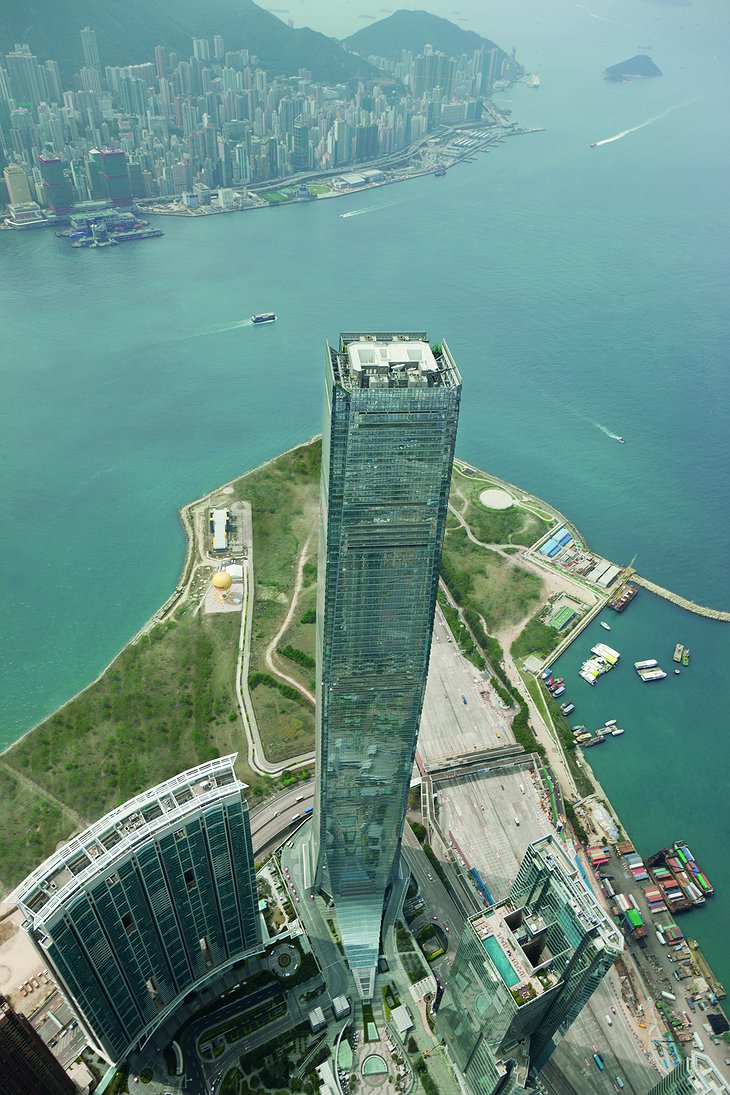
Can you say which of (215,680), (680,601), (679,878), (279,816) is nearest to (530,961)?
(279,816)

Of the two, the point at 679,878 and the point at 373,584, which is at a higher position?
the point at 373,584

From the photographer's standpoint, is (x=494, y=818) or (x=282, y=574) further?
(x=282, y=574)

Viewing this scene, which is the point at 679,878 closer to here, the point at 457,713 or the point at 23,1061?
the point at 457,713

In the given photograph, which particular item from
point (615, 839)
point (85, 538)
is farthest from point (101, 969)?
point (85, 538)

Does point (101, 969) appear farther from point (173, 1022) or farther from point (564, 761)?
point (564, 761)

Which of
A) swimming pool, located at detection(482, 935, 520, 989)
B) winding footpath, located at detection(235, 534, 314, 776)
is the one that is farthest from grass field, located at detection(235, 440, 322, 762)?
swimming pool, located at detection(482, 935, 520, 989)

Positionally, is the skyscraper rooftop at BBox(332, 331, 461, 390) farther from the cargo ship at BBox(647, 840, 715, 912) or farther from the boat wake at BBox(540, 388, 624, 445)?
the boat wake at BBox(540, 388, 624, 445)

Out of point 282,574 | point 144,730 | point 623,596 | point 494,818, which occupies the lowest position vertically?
point 494,818
